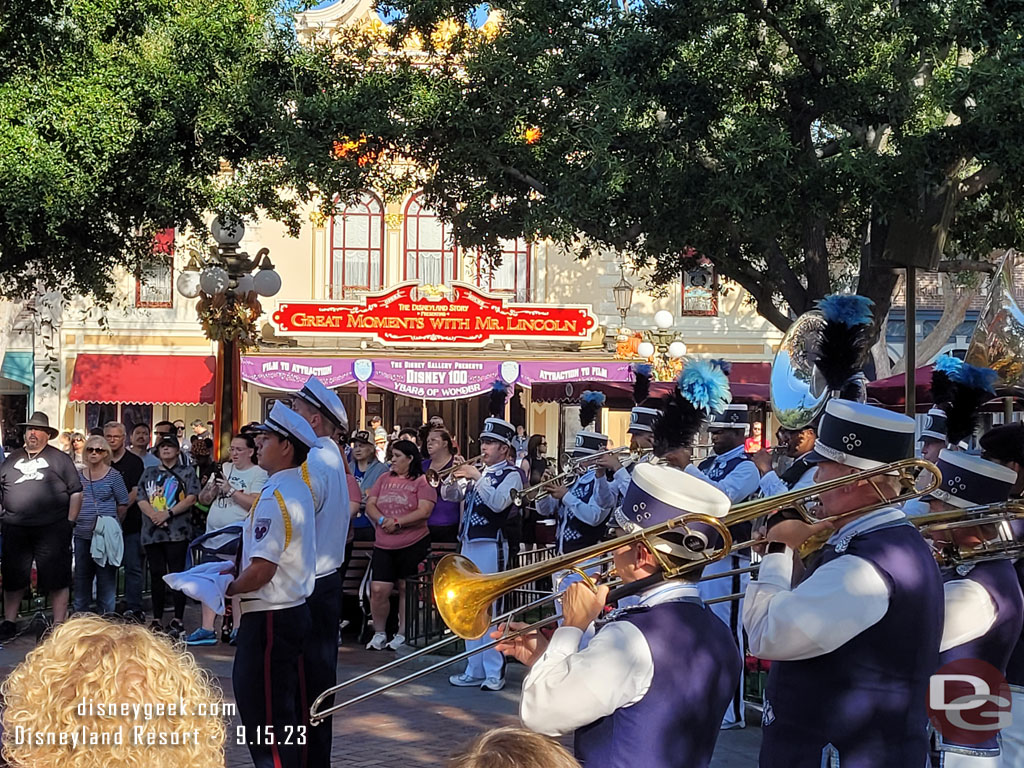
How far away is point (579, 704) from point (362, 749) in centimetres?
422

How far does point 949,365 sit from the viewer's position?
7570mm

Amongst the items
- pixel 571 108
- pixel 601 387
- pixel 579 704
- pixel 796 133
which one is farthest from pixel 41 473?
pixel 601 387

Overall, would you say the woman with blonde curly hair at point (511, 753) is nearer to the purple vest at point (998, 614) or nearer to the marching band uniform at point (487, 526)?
the purple vest at point (998, 614)

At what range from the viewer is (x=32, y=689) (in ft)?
7.59

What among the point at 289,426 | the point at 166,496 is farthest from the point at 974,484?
the point at 166,496

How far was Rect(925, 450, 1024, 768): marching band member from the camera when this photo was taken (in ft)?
14.7

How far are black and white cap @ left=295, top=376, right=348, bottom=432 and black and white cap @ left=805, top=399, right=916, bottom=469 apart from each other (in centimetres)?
291

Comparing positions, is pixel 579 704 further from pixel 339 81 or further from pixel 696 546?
pixel 339 81

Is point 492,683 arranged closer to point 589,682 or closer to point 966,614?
point 966,614

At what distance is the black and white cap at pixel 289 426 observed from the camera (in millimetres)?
5484

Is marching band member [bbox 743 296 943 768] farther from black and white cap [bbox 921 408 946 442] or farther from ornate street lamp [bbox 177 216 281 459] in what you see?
ornate street lamp [bbox 177 216 281 459]

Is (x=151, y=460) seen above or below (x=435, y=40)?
below

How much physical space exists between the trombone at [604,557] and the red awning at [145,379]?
2691 cm

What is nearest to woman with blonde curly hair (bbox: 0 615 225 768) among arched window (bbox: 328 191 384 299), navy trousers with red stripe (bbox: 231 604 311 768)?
navy trousers with red stripe (bbox: 231 604 311 768)
